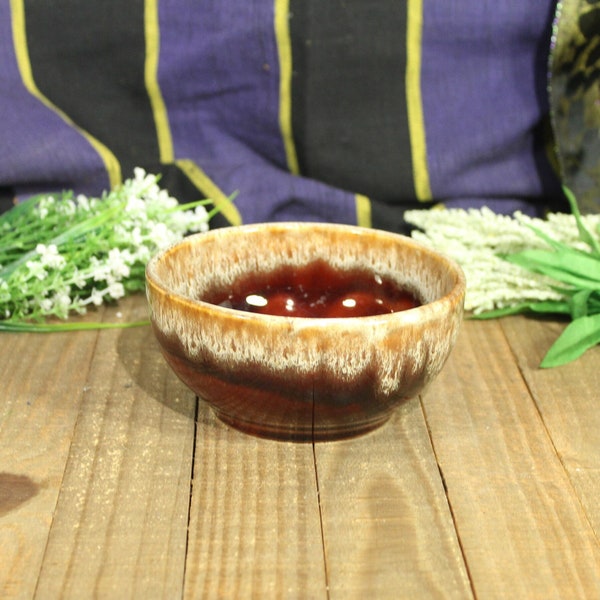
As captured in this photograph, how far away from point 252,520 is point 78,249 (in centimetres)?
47

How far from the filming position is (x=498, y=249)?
1.05 meters

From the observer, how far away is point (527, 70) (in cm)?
121

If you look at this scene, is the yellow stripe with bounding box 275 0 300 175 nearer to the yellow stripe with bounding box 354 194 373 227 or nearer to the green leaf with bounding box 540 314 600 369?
the yellow stripe with bounding box 354 194 373 227

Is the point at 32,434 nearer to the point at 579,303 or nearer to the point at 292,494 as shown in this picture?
the point at 292,494

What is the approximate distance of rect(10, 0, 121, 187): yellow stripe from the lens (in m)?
1.17

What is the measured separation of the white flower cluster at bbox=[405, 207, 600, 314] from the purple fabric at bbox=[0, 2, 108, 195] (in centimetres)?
48

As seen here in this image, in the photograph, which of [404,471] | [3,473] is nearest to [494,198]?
[404,471]

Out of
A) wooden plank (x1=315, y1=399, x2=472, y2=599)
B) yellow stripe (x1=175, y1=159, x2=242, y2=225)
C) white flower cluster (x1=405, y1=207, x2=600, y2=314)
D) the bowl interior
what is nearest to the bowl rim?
the bowl interior

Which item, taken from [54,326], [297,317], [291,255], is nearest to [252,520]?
[297,317]

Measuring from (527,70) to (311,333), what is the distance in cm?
74

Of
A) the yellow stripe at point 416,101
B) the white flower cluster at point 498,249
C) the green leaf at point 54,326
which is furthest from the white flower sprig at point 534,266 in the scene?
the green leaf at point 54,326

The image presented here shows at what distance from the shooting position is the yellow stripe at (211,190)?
1203mm

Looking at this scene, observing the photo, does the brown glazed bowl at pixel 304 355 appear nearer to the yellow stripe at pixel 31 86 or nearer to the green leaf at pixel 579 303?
the green leaf at pixel 579 303

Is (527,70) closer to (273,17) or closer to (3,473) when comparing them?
(273,17)
